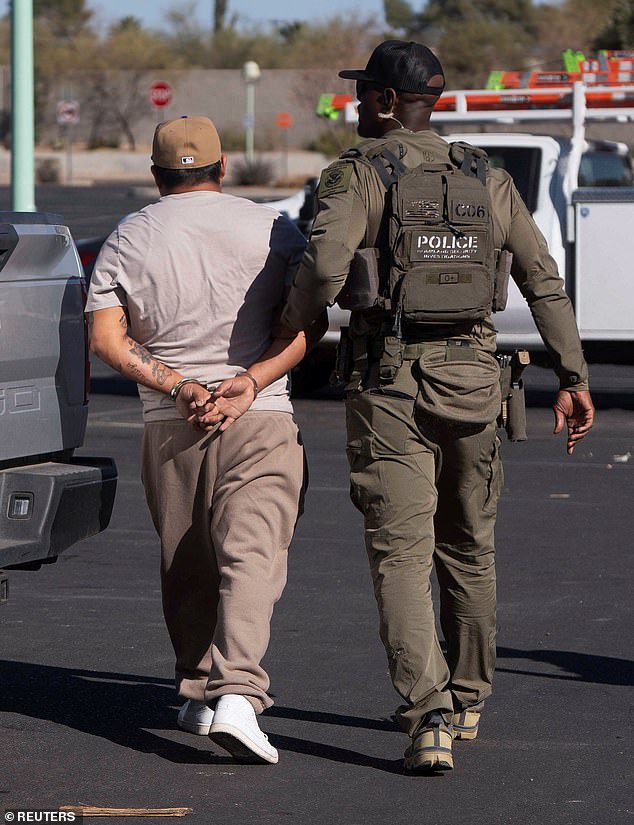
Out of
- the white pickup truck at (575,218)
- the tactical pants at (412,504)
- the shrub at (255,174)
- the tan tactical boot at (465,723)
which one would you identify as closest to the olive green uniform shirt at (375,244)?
the tactical pants at (412,504)

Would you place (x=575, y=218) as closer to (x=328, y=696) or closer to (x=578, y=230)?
(x=578, y=230)

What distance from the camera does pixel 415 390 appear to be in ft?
15.2

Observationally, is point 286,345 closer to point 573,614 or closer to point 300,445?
point 300,445

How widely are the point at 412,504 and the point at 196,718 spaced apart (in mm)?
1007

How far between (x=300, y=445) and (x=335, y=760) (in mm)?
917

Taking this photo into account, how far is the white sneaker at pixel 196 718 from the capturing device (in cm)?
502

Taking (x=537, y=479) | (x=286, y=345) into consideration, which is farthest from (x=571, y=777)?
(x=537, y=479)

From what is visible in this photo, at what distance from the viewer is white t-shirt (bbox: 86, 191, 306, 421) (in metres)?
4.77

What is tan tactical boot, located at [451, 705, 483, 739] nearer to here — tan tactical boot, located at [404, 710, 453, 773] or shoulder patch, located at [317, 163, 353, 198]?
tan tactical boot, located at [404, 710, 453, 773]

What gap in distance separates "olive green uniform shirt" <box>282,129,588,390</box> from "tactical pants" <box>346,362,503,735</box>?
10.5 inches

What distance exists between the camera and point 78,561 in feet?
25.3

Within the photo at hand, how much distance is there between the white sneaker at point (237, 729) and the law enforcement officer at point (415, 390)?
0.40m

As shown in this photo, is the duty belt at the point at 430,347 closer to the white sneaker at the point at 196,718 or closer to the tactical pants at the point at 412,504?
the tactical pants at the point at 412,504

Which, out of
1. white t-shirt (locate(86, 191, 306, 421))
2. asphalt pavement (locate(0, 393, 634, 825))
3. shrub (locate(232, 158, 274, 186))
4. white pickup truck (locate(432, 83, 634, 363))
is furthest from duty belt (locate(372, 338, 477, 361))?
shrub (locate(232, 158, 274, 186))
